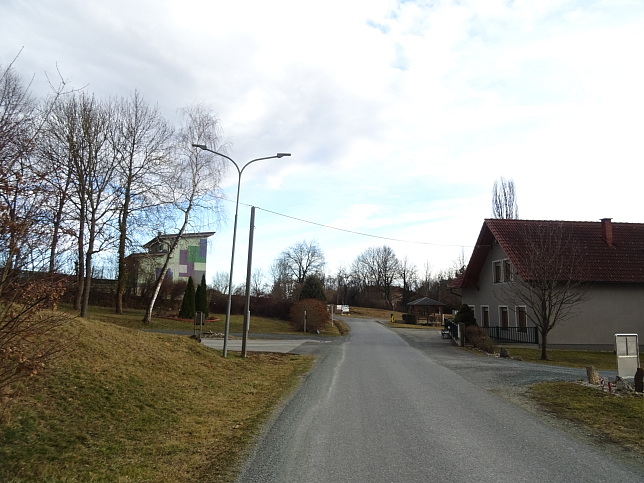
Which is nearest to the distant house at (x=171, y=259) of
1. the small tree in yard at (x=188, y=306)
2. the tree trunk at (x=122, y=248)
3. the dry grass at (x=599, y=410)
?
the tree trunk at (x=122, y=248)

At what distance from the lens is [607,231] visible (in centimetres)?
3062

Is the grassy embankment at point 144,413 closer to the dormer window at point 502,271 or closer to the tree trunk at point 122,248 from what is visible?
the tree trunk at point 122,248

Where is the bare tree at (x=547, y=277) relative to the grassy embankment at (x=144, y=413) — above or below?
above

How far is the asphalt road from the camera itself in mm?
5656

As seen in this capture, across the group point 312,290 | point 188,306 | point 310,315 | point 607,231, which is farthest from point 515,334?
point 188,306

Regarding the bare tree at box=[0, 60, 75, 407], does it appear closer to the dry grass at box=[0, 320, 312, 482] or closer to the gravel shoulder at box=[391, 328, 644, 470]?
the dry grass at box=[0, 320, 312, 482]

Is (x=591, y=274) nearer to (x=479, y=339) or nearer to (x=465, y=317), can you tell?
(x=465, y=317)

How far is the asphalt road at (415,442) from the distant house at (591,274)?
17.0 m

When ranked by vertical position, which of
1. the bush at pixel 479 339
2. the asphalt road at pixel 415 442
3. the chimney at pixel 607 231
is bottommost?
the asphalt road at pixel 415 442

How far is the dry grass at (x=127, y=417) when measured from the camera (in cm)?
557

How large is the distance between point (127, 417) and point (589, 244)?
2914cm

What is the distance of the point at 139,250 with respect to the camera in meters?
28.5

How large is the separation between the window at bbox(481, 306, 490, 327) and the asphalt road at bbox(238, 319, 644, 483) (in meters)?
23.1

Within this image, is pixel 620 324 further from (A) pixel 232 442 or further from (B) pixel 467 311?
(A) pixel 232 442
